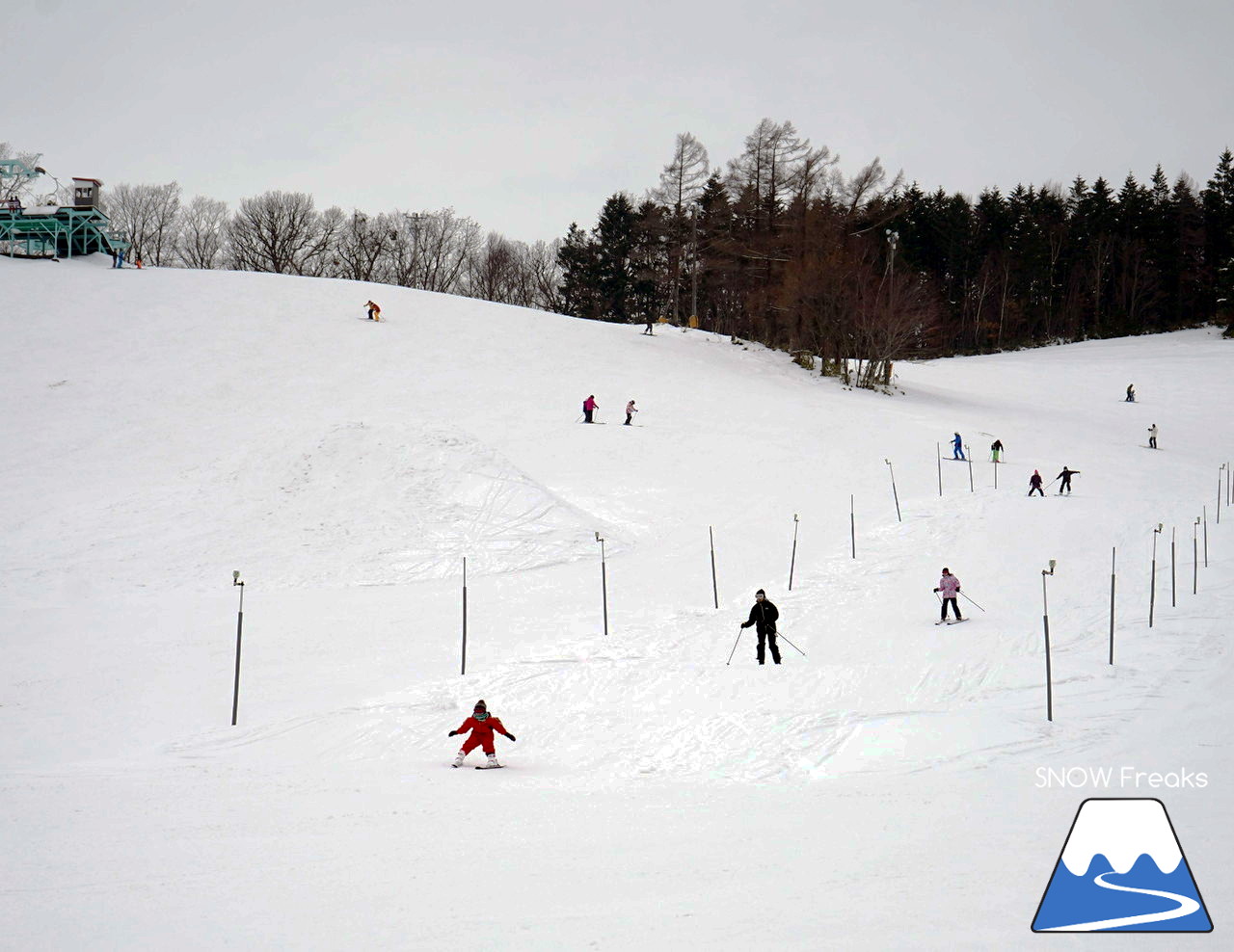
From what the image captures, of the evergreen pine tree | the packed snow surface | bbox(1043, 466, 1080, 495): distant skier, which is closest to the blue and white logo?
the packed snow surface

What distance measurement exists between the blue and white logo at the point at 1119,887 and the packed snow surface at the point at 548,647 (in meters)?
0.38

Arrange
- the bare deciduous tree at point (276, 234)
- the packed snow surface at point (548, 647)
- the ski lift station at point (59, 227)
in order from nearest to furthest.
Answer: the packed snow surface at point (548, 647)
the ski lift station at point (59, 227)
the bare deciduous tree at point (276, 234)

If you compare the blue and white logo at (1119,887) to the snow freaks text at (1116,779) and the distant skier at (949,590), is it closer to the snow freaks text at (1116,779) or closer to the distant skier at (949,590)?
the snow freaks text at (1116,779)

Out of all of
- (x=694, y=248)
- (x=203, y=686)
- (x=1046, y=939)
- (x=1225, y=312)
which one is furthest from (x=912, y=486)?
(x=1225, y=312)

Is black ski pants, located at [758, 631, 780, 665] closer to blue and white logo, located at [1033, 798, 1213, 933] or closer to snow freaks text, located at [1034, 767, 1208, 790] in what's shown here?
snow freaks text, located at [1034, 767, 1208, 790]

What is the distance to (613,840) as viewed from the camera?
29.2 ft

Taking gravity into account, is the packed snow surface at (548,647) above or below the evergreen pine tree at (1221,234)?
below

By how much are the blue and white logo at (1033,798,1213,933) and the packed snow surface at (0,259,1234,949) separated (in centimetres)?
38

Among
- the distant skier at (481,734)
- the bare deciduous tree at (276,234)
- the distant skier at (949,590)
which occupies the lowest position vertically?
the distant skier at (481,734)

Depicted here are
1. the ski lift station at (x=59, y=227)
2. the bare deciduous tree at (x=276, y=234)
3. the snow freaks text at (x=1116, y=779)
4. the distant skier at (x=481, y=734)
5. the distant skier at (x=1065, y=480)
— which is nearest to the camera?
the snow freaks text at (x=1116, y=779)

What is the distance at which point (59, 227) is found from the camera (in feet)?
175

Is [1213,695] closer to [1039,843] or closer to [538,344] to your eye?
[1039,843]

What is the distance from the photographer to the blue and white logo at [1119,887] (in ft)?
21.2

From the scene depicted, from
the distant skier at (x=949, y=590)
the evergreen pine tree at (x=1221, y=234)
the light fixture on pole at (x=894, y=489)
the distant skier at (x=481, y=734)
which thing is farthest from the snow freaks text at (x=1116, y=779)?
the evergreen pine tree at (x=1221, y=234)
